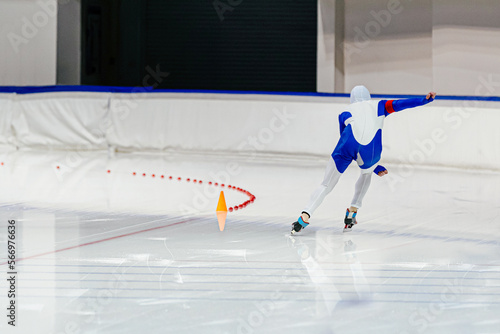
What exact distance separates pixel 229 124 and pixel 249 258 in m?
7.63

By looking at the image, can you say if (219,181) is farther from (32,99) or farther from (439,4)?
(439,4)

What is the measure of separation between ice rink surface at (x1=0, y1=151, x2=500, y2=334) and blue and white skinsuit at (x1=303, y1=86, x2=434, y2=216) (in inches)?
23.0

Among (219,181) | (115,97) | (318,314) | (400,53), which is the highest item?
(400,53)

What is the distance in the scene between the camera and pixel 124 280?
17.0ft

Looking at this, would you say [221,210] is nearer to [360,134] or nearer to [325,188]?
[325,188]

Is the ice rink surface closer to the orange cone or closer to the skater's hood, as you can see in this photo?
the orange cone

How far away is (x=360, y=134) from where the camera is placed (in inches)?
264

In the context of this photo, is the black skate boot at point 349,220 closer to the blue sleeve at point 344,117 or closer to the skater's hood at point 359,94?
the blue sleeve at point 344,117

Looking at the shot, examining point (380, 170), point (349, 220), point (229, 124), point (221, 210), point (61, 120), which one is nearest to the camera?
point (380, 170)

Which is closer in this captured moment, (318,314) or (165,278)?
(318,314)

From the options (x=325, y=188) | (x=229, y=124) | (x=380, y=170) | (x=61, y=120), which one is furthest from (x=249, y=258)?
(x=61, y=120)

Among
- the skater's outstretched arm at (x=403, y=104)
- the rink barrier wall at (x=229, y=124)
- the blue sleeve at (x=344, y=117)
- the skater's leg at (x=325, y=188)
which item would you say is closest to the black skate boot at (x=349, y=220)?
the skater's leg at (x=325, y=188)

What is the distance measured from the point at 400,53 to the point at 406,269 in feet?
37.2

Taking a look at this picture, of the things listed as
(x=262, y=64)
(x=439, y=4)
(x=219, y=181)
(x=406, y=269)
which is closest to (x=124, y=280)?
(x=406, y=269)
